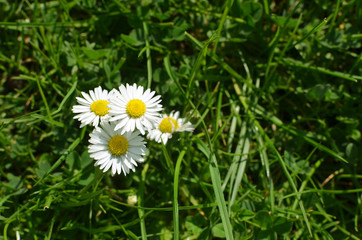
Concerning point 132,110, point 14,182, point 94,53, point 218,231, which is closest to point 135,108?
point 132,110

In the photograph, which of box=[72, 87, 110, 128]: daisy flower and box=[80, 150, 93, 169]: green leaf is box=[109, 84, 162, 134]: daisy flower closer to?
box=[72, 87, 110, 128]: daisy flower

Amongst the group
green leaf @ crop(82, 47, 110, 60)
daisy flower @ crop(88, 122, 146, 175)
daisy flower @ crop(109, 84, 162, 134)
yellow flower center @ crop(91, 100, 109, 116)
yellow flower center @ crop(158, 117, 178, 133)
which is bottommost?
daisy flower @ crop(88, 122, 146, 175)

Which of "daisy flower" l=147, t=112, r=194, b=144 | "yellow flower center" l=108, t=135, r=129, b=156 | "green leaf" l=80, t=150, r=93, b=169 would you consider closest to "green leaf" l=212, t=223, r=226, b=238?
"daisy flower" l=147, t=112, r=194, b=144

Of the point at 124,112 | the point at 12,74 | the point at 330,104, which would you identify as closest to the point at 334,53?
the point at 330,104

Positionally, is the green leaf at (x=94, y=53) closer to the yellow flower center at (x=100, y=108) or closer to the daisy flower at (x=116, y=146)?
the yellow flower center at (x=100, y=108)

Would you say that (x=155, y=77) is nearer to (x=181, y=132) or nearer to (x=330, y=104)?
(x=181, y=132)

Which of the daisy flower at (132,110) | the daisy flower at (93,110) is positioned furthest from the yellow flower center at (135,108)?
the daisy flower at (93,110)
